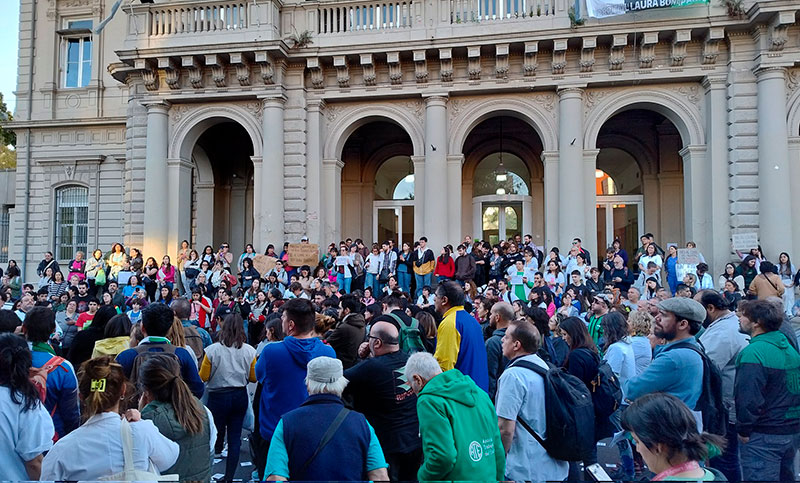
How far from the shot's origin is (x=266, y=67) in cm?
1739

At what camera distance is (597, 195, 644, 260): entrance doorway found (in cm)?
2031

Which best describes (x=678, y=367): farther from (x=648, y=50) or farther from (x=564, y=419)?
(x=648, y=50)

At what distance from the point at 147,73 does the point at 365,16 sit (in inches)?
262

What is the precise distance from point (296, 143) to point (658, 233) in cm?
1172

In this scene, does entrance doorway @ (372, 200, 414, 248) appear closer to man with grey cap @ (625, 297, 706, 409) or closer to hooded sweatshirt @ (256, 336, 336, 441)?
hooded sweatshirt @ (256, 336, 336, 441)

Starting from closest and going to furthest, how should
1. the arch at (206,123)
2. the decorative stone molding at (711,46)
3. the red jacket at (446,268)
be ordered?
the red jacket at (446,268) < the decorative stone molding at (711,46) < the arch at (206,123)

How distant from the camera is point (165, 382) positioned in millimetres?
A: 3535

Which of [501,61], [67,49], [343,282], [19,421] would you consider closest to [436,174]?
[501,61]

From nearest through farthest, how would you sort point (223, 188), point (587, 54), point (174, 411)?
point (174, 411) < point (587, 54) < point (223, 188)

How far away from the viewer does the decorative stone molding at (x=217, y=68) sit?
17.3 meters

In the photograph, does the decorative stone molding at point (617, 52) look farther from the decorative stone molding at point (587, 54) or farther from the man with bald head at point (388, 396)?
the man with bald head at point (388, 396)

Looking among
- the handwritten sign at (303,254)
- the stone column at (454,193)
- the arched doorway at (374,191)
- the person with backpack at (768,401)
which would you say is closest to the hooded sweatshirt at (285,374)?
the person with backpack at (768,401)

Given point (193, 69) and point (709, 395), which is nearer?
point (709, 395)

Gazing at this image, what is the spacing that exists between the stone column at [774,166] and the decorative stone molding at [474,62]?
707 centimetres
